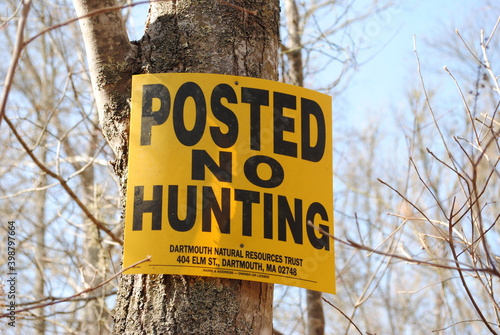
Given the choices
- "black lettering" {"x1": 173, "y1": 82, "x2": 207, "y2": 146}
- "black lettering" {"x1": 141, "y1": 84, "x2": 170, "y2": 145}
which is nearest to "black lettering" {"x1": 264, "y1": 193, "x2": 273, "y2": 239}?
"black lettering" {"x1": 173, "y1": 82, "x2": 207, "y2": 146}

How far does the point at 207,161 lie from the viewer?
1710mm

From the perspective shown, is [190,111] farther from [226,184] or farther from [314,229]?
[314,229]

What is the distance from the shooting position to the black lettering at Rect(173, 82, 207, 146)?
5.68 ft

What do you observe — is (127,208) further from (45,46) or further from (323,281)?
(45,46)

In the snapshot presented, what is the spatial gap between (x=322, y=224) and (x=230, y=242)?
0.30 metres

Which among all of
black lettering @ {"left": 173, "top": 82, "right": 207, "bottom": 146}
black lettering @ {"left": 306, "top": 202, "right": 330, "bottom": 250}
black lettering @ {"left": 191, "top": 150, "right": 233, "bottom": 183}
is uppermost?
black lettering @ {"left": 173, "top": 82, "right": 207, "bottom": 146}

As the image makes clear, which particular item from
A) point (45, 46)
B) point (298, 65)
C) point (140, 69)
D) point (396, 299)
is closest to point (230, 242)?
point (140, 69)

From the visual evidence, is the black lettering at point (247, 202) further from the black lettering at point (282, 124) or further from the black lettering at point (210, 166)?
the black lettering at point (282, 124)

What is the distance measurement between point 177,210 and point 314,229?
405 millimetres

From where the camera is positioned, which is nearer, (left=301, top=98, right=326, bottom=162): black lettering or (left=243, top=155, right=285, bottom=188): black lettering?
(left=243, top=155, right=285, bottom=188): black lettering

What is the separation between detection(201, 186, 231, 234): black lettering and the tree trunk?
141mm

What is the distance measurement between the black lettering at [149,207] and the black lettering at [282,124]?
360 mm

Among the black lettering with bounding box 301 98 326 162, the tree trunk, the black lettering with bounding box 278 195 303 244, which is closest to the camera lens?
the tree trunk

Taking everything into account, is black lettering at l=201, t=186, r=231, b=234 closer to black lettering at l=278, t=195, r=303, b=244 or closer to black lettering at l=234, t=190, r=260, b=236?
black lettering at l=234, t=190, r=260, b=236
